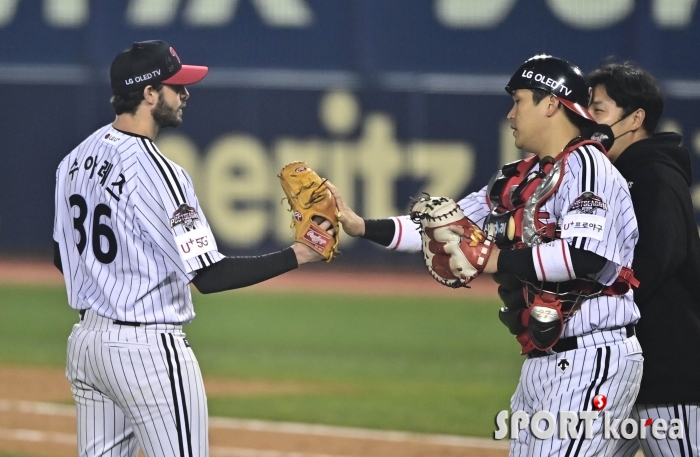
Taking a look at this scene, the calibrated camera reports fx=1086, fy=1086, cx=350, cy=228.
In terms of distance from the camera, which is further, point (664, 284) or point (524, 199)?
point (664, 284)

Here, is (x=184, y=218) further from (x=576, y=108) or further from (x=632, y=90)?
(x=632, y=90)

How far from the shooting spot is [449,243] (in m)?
3.60

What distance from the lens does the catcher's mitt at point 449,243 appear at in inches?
140

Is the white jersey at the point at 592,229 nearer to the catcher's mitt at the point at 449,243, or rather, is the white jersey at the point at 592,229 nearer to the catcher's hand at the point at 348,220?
the catcher's mitt at the point at 449,243

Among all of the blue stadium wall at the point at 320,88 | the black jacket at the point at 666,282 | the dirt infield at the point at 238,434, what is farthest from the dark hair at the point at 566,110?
the blue stadium wall at the point at 320,88

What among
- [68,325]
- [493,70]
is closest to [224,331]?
[68,325]

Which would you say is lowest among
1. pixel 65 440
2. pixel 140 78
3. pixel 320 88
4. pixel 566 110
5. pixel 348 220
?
pixel 65 440

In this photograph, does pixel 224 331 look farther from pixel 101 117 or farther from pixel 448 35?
pixel 448 35

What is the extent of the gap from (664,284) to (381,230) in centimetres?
105

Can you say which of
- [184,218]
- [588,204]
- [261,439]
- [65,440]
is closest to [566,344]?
[588,204]

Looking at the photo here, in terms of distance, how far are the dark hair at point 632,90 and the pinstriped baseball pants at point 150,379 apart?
1781mm

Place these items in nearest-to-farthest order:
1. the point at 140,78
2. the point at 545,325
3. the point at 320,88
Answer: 1. the point at 545,325
2. the point at 140,78
3. the point at 320,88

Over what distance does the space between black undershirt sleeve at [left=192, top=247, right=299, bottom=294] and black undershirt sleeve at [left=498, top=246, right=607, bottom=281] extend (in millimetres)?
778

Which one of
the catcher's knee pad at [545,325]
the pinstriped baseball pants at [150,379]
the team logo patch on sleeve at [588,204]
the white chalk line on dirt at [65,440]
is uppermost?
the team logo patch on sleeve at [588,204]
